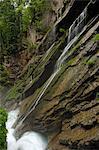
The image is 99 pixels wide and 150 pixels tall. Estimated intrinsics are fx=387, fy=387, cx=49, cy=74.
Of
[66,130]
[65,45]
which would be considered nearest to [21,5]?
[65,45]

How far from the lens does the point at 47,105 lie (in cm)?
2306

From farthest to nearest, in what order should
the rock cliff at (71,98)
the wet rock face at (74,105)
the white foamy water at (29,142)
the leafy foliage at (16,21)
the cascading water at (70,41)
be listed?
the leafy foliage at (16,21) → the cascading water at (70,41) → the white foamy water at (29,142) → the rock cliff at (71,98) → the wet rock face at (74,105)

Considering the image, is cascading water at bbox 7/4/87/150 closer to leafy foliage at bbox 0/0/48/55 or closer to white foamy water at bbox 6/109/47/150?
white foamy water at bbox 6/109/47/150

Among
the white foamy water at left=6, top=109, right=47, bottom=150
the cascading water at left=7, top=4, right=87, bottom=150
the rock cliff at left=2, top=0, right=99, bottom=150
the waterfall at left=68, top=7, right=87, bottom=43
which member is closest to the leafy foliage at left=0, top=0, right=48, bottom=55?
the waterfall at left=68, top=7, right=87, bottom=43

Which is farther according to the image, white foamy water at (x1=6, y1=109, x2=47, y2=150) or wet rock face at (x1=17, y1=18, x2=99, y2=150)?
white foamy water at (x1=6, y1=109, x2=47, y2=150)

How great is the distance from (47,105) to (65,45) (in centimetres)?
742

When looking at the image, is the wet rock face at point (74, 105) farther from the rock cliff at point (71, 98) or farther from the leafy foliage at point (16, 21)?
the leafy foliage at point (16, 21)

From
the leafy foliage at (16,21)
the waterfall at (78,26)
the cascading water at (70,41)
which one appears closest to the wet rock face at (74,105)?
the cascading water at (70,41)

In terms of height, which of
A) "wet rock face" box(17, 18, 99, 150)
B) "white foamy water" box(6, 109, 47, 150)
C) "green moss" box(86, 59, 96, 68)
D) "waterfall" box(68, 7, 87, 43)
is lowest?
"white foamy water" box(6, 109, 47, 150)

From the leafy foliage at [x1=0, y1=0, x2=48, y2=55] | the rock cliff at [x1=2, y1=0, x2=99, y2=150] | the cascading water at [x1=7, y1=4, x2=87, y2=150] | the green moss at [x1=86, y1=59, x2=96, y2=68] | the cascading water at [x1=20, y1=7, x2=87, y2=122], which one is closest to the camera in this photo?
the rock cliff at [x1=2, y1=0, x2=99, y2=150]

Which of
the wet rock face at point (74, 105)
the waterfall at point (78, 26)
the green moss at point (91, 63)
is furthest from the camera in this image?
the waterfall at point (78, 26)

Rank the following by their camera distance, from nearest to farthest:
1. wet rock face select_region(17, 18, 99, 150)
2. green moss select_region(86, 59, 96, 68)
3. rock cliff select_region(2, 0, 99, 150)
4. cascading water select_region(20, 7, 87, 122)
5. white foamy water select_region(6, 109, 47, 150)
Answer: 1. wet rock face select_region(17, 18, 99, 150)
2. rock cliff select_region(2, 0, 99, 150)
3. green moss select_region(86, 59, 96, 68)
4. white foamy water select_region(6, 109, 47, 150)
5. cascading water select_region(20, 7, 87, 122)

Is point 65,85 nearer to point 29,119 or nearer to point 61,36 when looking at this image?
point 29,119

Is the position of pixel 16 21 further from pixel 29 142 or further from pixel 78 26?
pixel 29 142
